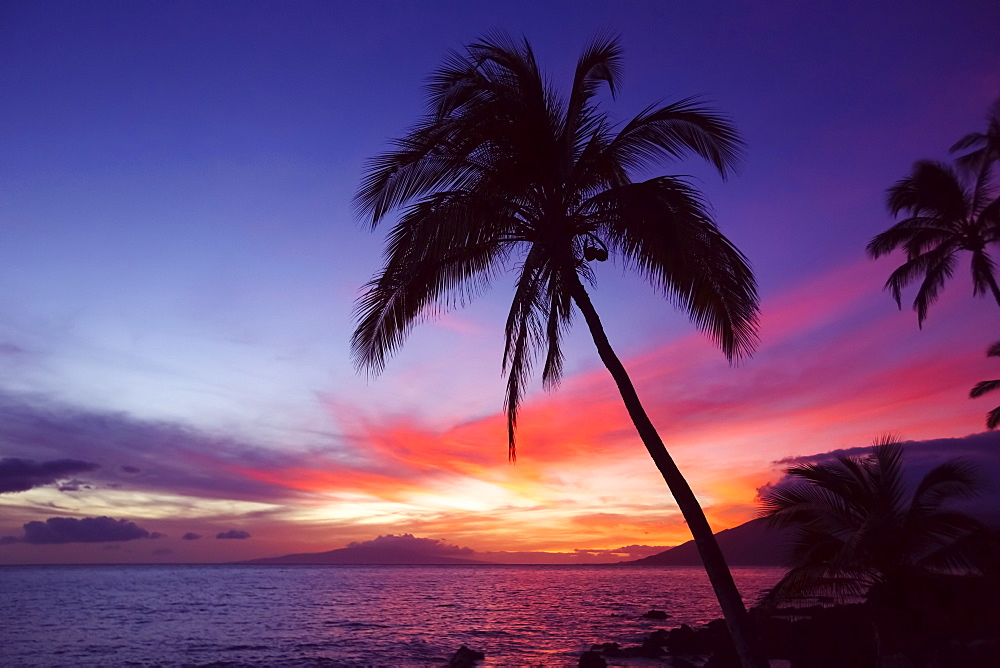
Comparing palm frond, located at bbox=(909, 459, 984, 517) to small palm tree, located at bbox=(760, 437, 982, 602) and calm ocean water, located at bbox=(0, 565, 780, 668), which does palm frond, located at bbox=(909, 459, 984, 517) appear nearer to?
small palm tree, located at bbox=(760, 437, 982, 602)

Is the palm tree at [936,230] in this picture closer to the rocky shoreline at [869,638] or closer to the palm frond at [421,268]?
the rocky shoreline at [869,638]

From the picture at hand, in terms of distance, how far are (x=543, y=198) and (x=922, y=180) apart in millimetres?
20072

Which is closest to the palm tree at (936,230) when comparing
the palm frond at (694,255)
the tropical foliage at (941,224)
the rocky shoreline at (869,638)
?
the tropical foliage at (941,224)

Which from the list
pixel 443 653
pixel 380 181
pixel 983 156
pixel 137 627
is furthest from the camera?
pixel 137 627

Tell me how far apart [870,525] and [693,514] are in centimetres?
708

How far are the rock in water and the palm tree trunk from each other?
72.5ft

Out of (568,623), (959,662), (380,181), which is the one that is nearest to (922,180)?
(959,662)

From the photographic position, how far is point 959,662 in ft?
39.8

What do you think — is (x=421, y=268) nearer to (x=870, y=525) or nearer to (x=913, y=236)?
(x=870, y=525)

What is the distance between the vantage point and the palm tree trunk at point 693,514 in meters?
Answer: 7.06

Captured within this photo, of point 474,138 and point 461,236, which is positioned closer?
point 461,236

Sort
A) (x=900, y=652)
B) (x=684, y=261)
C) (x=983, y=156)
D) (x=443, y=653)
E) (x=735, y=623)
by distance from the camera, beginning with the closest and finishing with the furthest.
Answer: (x=735, y=623) < (x=684, y=261) < (x=900, y=652) < (x=983, y=156) < (x=443, y=653)

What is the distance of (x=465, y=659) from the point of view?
2730 centimetres

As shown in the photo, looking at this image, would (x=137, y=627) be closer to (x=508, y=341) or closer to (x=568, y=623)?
(x=568, y=623)
